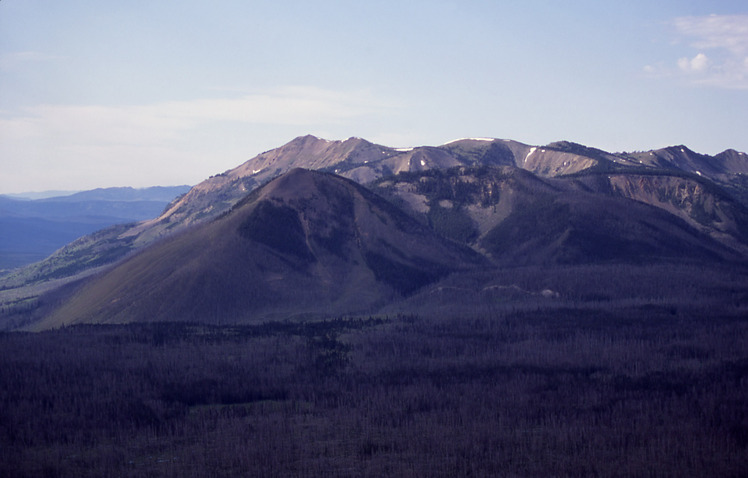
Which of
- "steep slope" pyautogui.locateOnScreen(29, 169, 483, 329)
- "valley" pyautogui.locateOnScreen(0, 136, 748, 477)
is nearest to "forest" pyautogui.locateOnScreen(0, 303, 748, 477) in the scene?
"valley" pyautogui.locateOnScreen(0, 136, 748, 477)

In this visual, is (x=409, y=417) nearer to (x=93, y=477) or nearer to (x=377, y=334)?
(x=93, y=477)

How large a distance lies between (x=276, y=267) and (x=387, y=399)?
292ft

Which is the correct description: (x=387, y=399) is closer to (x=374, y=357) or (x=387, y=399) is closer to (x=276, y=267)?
(x=374, y=357)

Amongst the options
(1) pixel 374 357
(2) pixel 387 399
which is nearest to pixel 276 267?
(1) pixel 374 357

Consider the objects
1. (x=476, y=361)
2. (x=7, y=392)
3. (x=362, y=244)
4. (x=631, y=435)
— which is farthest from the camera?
(x=362, y=244)

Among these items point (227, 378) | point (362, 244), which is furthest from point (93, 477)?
point (362, 244)

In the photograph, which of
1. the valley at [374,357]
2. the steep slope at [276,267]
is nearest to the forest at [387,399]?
the valley at [374,357]

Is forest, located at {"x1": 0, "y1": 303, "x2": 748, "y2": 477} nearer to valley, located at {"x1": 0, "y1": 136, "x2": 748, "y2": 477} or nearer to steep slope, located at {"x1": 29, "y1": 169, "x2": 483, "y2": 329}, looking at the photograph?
valley, located at {"x1": 0, "y1": 136, "x2": 748, "y2": 477}

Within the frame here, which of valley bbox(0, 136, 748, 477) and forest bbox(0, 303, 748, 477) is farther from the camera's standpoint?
valley bbox(0, 136, 748, 477)

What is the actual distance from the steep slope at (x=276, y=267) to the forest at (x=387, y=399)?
2473cm

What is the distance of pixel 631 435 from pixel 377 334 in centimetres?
5581

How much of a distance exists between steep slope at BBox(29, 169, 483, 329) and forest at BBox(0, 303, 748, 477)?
24.7 meters

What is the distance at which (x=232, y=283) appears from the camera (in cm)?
16038

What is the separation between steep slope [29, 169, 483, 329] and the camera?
154 meters
